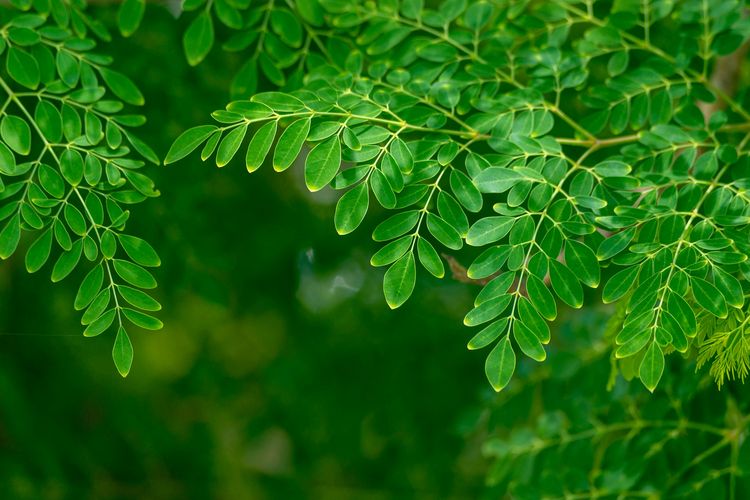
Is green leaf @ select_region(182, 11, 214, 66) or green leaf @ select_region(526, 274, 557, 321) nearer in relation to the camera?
green leaf @ select_region(526, 274, 557, 321)

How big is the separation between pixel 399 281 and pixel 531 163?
0.26 meters

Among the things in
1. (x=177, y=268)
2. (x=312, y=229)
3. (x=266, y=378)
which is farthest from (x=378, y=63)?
(x=266, y=378)

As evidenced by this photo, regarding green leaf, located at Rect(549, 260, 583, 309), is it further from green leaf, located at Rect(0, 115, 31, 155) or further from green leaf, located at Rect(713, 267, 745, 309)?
green leaf, located at Rect(0, 115, 31, 155)

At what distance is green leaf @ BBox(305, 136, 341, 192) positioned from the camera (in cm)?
113

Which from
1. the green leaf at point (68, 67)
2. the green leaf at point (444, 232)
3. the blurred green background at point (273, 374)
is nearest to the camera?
the green leaf at point (444, 232)

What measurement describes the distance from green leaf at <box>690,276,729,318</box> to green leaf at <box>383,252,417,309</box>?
0.35 meters

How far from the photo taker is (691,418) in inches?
64.7

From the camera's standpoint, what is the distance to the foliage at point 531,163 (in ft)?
3.71

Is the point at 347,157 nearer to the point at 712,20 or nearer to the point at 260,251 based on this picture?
the point at 712,20

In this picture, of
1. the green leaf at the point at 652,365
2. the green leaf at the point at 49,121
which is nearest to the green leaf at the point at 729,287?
the green leaf at the point at 652,365

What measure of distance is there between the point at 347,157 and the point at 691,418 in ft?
2.92

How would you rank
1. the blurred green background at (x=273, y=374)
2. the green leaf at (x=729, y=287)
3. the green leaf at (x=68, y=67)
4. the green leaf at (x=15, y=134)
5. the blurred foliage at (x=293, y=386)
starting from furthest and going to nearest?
the blurred green background at (x=273, y=374), the blurred foliage at (x=293, y=386), the green leaf at (x=68, y=67), the green leaf at (x=15, y=134), the green leaf at (x=729, y=287)

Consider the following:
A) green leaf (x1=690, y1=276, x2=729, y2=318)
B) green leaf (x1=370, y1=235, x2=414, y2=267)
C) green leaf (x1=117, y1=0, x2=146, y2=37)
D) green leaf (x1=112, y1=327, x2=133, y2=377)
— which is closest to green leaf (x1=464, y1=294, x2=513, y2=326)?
green leaf (x1=370, y1=235, x2=414, y2=267)

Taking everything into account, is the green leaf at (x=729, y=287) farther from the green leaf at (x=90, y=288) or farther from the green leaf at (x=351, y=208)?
the green leaf at (x=90, y=288)
